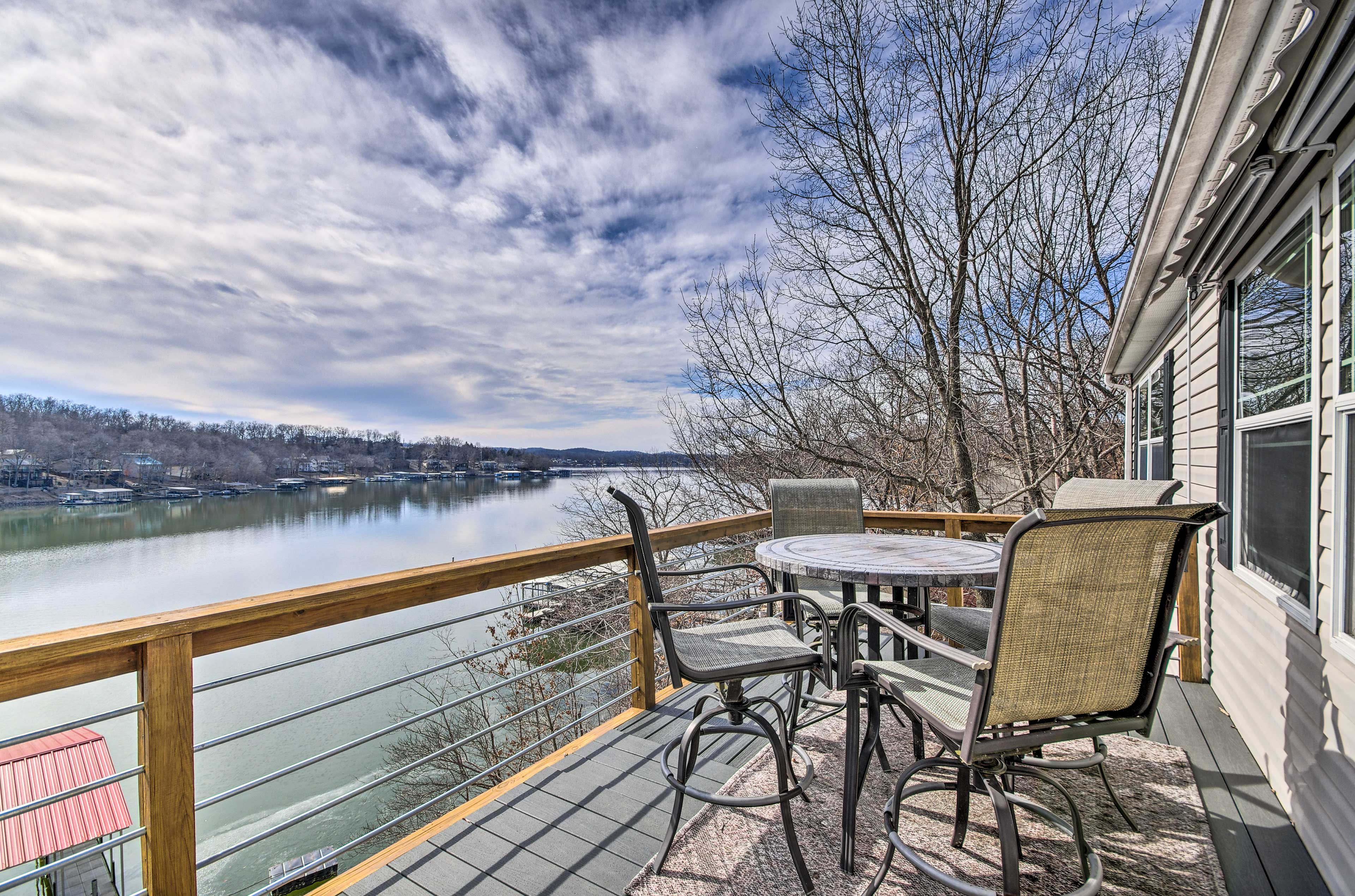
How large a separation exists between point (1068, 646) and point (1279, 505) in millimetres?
1456

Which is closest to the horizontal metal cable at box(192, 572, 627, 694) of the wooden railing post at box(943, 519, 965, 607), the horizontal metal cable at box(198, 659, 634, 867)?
the horizontal metal cable at box(198, 659, 634, 867)

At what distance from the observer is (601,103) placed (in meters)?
8.60

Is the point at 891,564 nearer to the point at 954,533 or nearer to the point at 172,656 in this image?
the point at 172,656

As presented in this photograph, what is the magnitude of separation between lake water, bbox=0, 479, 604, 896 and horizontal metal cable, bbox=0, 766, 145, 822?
3.57 metres

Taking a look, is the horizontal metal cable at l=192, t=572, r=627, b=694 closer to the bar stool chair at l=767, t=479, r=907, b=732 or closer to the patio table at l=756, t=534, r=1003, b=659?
the patio table at l=756, t=534, r=1003, b=659

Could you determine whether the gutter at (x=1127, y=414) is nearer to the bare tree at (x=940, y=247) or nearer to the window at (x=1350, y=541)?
the bare tree at (x=940, y=247)

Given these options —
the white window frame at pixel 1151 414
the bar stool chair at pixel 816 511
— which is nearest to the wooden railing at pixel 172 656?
the bar stool chair at pixel 816 511

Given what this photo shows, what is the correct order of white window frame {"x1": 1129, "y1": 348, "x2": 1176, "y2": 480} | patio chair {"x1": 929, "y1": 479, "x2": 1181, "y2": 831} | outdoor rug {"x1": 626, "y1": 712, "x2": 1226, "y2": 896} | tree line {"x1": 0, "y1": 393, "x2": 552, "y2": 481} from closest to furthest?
outdoor rug {"x1": 626, "y1": 712, "x2": 1226, "y2": 896} < patio chair {"x1": 929, "y1": 479, "x2": 1181, "y2": 831} < white window frame {"x1": 1129, "y1": 348, "x2": 1176, "y2": 480} < tree line {"x1": 0, "y1": 393, "x2": 552, "y2": 481}

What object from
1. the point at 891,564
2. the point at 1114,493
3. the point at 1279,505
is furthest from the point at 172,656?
the point at 1279,505

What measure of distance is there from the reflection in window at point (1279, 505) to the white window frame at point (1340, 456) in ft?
0.81

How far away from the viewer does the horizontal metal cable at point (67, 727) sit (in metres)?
1.10

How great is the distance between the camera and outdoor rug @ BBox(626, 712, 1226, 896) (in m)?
1.68

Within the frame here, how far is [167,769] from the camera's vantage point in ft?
4.63

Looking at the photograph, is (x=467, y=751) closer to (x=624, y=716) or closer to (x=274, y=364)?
(x=624, y=716)
